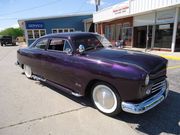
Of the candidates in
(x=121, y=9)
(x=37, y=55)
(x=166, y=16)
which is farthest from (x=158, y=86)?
(x=121, y=9)

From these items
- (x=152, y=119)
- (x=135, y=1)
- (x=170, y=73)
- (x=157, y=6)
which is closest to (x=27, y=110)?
(x=152, y=119)

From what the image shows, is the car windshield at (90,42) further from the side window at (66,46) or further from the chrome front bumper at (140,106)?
the chrome front bumper at (140,106)

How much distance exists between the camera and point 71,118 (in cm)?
340

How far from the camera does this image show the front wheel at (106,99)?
3213 mm

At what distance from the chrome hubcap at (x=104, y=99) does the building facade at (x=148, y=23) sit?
348 inches

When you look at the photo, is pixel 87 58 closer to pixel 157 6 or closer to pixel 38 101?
pixel 38 101

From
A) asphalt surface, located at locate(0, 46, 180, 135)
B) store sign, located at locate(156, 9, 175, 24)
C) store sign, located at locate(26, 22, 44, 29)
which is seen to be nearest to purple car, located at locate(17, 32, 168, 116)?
asphalt surface, located at locate(0, 46, 180, 135)

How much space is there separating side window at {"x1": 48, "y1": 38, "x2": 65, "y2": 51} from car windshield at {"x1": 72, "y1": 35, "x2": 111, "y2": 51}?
1.53 ft

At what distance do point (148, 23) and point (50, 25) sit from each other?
16.3 meters

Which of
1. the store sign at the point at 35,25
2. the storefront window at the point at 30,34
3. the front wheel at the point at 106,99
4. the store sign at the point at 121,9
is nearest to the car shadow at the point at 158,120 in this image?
the front wheel at the point at 106,99

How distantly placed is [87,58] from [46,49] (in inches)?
72.0

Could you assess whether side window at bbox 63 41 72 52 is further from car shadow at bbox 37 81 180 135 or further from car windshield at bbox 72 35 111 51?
car shadow at bbox 37 81 180 135

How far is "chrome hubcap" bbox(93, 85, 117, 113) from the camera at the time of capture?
10.8 ft

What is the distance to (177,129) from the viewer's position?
289 cm
